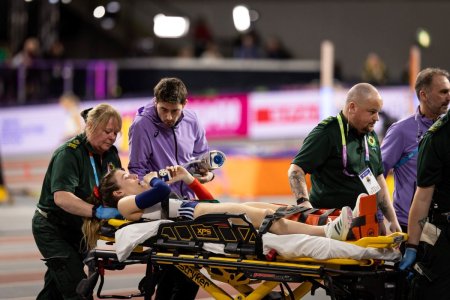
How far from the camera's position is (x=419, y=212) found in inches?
267

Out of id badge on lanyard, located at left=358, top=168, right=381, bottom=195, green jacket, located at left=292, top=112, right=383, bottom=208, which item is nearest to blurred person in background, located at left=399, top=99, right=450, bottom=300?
id badge on lanyard, located at left=358, top=168, right=381, bottom=195

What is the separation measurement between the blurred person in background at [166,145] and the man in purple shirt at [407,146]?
4.92ft

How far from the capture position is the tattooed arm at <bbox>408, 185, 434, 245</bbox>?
266 inches

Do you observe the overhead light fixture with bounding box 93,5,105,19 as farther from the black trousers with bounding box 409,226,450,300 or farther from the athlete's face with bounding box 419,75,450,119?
the black trousers with bounding box 409,226,450,300

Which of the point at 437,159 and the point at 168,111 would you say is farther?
the point at 168,111

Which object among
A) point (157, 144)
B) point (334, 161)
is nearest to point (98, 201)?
point (157, 144)

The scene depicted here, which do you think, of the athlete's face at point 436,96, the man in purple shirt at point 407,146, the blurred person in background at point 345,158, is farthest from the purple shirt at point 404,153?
the blurred person in background at point 345,158

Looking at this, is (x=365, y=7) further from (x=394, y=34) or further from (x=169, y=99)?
(x=169, y=99)

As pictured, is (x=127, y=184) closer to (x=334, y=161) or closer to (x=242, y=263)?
(x=242, y=263)

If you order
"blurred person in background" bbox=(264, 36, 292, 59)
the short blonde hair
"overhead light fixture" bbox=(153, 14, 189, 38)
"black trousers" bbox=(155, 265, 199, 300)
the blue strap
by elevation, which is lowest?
"black trousers" bbox=(155, 265, 199, 300)

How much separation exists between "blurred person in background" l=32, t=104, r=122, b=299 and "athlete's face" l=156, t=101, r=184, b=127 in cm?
38

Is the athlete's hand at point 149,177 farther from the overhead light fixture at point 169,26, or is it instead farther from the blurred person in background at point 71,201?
the overhead light fixture at point 169,26

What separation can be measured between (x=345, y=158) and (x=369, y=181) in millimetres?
264

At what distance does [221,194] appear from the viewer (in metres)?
19.2
